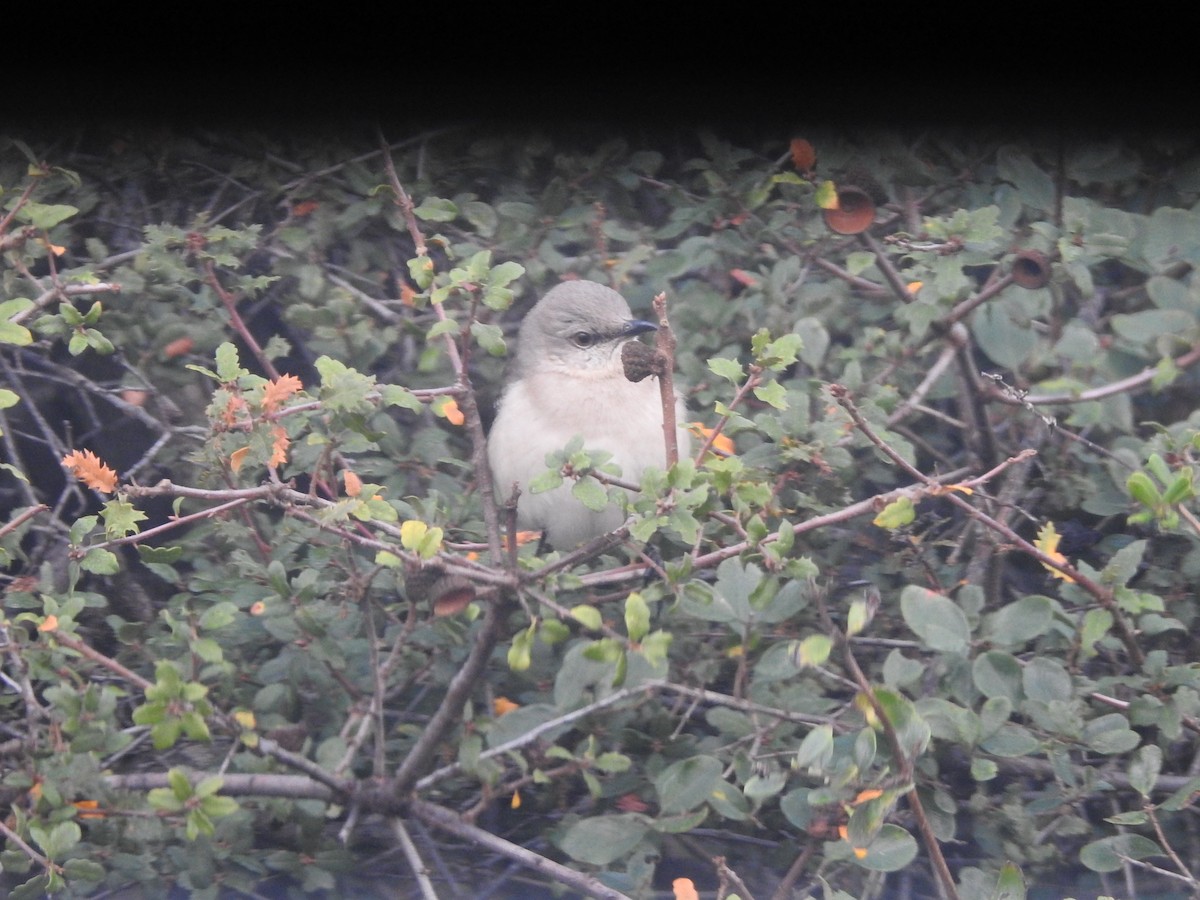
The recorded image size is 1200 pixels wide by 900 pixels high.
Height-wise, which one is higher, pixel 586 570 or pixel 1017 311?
pixel 1017 311

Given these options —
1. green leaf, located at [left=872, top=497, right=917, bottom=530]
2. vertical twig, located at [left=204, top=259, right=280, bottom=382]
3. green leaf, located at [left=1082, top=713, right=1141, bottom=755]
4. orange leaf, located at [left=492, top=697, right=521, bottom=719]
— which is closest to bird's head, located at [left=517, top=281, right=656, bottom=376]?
vertical twig, located at [left=204, top=259, right=280, bottom=382]

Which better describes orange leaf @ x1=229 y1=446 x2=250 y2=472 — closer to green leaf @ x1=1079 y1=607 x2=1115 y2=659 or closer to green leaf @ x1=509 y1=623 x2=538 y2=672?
green leaf @ x1=509 y1=623 x2=538 y2=672

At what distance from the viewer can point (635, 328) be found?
2.87 metres

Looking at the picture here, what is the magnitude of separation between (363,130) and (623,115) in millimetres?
569

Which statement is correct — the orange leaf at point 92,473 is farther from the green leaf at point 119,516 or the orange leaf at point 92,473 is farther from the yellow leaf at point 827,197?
the yellow leaf at point 827,197

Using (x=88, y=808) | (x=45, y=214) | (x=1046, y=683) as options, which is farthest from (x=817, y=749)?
(x=45, y=214)

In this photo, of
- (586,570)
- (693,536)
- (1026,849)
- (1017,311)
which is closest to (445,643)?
(586,570)

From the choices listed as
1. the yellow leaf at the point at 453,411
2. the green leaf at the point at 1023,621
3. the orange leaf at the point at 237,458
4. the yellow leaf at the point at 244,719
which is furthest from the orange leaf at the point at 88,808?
the green leaf at the point at 1023,621

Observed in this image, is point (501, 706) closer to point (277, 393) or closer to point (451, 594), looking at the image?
point (451, 594)

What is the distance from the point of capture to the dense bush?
1961 millimetres

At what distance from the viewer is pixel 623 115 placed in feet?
9.16

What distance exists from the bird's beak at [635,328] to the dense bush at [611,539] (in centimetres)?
8

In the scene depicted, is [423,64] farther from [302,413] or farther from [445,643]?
[445,643]

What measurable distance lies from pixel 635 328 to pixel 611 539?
1.10 metres
